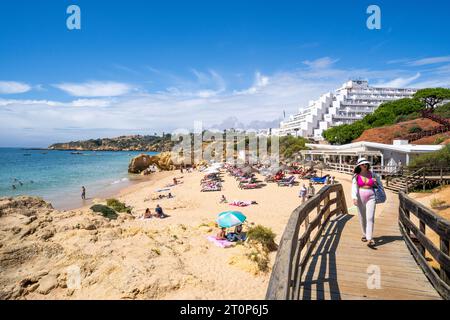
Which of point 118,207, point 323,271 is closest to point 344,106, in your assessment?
point 118,207

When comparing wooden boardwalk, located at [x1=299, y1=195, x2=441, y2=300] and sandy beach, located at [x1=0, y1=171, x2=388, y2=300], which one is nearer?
wooden boardwalk, located at [x1=299, y1=195, x2=441, y2=300]

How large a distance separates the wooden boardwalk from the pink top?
3.31 feet

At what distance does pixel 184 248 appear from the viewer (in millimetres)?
9047

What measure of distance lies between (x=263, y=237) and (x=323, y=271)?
20.4 feet

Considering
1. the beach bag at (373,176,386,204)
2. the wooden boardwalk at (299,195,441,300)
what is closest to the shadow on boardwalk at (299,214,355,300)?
the wooden boardwalk at (299,195,441,300)

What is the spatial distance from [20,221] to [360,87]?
98.7 meters

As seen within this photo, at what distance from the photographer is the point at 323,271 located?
3.63 m

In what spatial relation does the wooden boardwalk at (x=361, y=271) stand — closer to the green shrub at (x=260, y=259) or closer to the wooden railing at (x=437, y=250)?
the wooden railing at (x=437, y=250)

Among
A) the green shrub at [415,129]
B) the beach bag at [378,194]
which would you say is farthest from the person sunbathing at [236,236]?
the green shrub at [415,129]

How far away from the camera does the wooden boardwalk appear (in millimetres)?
3078

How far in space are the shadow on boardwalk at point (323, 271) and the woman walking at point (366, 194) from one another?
58 cm

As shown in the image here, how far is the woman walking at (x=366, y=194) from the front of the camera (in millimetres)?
4445

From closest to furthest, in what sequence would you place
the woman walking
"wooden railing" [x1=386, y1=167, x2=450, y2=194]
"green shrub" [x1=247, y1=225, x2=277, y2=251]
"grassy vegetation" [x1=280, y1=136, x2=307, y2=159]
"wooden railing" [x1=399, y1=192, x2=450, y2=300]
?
"wooden railing" [x1=399, y1=192, x2=450, y2=300] → the woman walking → "green shrub" [x1=247, y1=225, x2=277, y2=251] → "wooden railing" [x1=386, y1=167, x2=450, y2=194] → "grassy vegetation" [x1=280, y1=136, x2=307, y2=159]

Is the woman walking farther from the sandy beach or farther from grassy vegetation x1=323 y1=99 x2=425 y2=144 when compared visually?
grassy vegetation x1=323 y1=99 x2=425 y2=144
